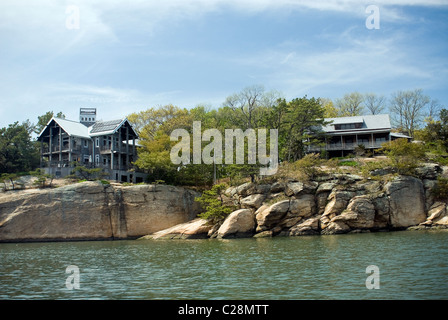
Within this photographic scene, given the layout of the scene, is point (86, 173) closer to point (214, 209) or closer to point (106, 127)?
point (106, 127)

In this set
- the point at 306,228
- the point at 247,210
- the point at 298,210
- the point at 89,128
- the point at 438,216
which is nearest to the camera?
the point at 306,228

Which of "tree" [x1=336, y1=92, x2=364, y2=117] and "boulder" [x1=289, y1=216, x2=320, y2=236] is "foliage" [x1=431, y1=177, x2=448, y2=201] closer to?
"boulder" [x1=289, y1=216, x2=320, y2=236]

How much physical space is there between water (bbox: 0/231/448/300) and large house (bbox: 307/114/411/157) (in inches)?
1205

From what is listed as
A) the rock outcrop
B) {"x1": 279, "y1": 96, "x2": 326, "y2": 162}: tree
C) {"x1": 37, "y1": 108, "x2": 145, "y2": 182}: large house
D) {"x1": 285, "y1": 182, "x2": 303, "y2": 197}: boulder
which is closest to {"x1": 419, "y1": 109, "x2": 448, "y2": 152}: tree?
{"x1": 279, "y1": 96, "x2": 326, "y2": 162}: tree

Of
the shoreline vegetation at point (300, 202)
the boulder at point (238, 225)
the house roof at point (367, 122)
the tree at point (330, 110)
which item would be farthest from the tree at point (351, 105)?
the boulder at point (238, 225)

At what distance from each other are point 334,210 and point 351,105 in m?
44.2

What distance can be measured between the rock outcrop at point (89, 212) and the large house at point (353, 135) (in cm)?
2504

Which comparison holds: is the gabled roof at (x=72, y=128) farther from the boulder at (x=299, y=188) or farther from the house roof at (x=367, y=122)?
the house roof at (x=367, y=122)

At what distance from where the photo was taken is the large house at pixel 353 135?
56.8 meters

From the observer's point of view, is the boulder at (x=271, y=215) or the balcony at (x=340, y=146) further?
the balcony at (x=340, y=146)

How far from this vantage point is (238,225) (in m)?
36.8

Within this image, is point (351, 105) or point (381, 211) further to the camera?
point (351, 105)

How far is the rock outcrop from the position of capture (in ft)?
126

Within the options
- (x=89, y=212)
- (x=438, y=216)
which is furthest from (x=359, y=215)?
(x=89, y=212)
